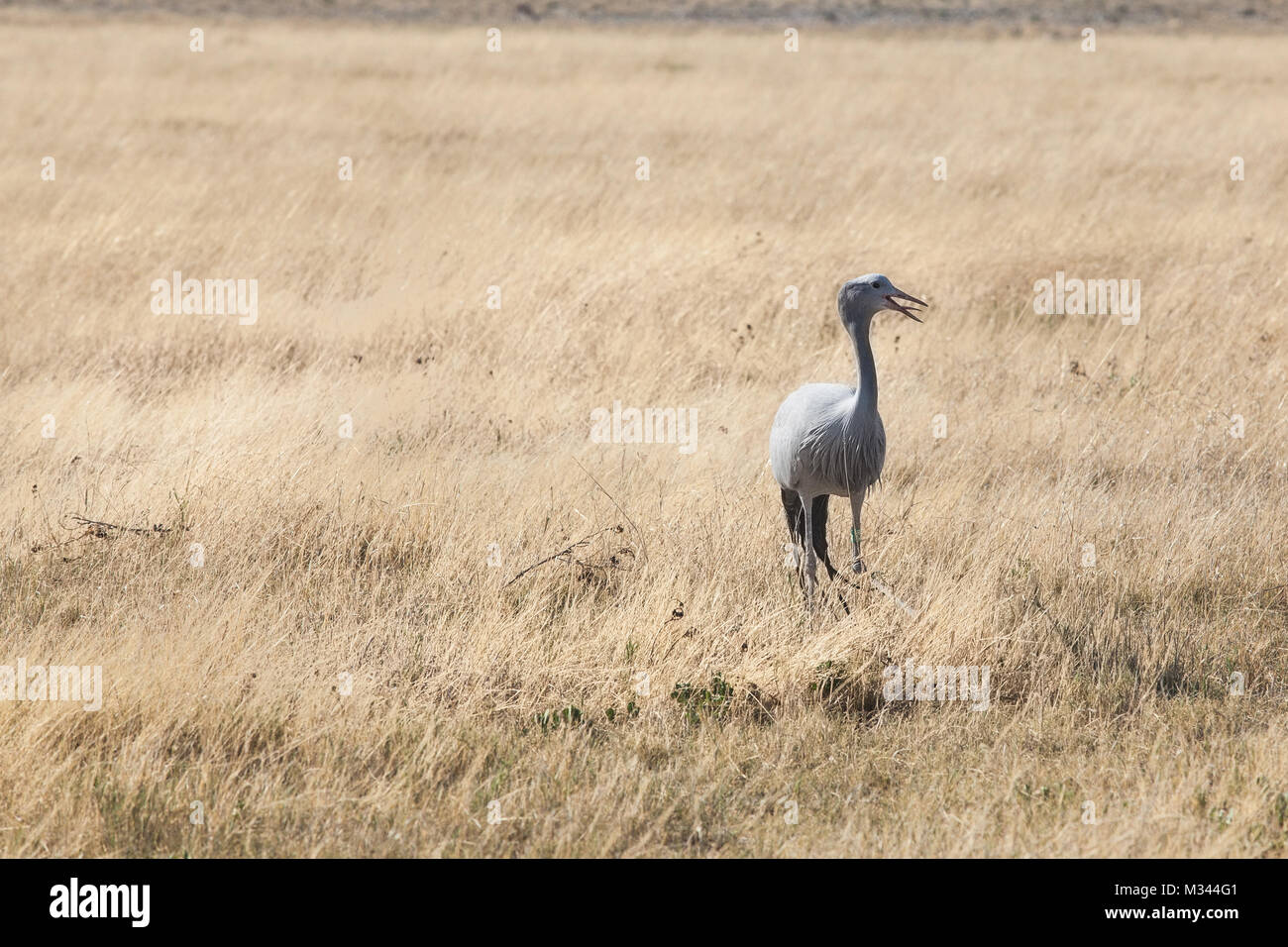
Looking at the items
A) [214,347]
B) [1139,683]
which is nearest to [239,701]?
[1139,683]

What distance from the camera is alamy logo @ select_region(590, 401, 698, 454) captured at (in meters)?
6.92

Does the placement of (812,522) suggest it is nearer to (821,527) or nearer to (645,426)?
(821,527)

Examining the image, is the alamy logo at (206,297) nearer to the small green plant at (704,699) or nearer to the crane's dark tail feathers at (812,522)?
the crane's dark tail feathers at (812,522)

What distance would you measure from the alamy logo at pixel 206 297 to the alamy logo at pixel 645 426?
3.10 m

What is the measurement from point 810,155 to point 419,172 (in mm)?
4562

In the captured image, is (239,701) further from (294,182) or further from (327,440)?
(294,182)

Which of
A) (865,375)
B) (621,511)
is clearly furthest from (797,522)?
(621,511)

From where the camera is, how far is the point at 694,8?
144ft

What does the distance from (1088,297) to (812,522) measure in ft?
16.0

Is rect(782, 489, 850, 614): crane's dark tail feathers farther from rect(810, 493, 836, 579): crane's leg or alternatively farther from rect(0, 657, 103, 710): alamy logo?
rect(0, 657, 103, 710): alamy logo

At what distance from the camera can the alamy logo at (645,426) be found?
692 cm

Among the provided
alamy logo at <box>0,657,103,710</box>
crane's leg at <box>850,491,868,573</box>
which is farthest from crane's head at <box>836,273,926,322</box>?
alamy logo at <box>0,657,103,710</box>

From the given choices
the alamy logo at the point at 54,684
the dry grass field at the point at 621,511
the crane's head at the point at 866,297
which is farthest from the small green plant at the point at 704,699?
the alamy logo at the point at 54,684

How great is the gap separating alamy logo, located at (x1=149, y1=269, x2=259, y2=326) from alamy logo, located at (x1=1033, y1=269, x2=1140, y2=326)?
590 centimetres
